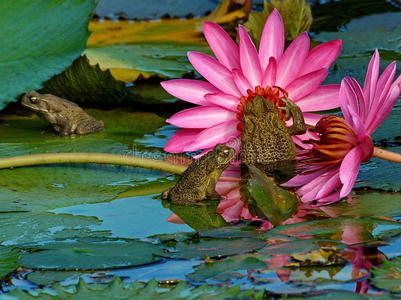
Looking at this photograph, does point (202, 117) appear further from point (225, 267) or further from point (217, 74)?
point (225, 267)

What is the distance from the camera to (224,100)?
6.62 feet

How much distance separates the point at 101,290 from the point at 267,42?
1.08 metres

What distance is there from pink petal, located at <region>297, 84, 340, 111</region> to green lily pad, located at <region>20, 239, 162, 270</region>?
2.55ft

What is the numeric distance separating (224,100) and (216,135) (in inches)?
3.7

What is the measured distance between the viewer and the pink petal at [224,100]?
2.00 m

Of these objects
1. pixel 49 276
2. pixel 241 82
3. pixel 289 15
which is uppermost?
pixel 289 15

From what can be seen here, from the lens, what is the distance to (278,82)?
2.03 meters

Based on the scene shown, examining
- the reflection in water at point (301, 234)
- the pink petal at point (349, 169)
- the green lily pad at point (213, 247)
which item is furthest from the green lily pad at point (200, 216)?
the pink petal at point (349, 169)

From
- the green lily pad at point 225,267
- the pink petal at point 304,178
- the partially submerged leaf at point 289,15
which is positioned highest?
the partially submerged leaf at point 289,15

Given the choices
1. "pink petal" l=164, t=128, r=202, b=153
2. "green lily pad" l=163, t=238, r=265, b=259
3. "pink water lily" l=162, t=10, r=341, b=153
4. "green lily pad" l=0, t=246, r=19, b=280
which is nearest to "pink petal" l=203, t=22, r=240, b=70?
"pink water lily" l=162, t=10, r=341, b=153

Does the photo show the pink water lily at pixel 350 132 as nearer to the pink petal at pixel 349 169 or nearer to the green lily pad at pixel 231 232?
the pink petal at pixel 349 169

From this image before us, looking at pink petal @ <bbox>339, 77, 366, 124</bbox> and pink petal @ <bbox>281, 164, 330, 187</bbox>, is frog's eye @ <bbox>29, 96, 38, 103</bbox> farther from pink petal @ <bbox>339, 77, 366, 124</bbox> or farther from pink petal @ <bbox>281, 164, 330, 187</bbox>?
pink petal @ <bbox>339, 77, 366, 124</bbox>

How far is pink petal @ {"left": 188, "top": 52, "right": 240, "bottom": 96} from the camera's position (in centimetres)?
203

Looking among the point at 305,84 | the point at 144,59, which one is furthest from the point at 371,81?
the point at 144,59
